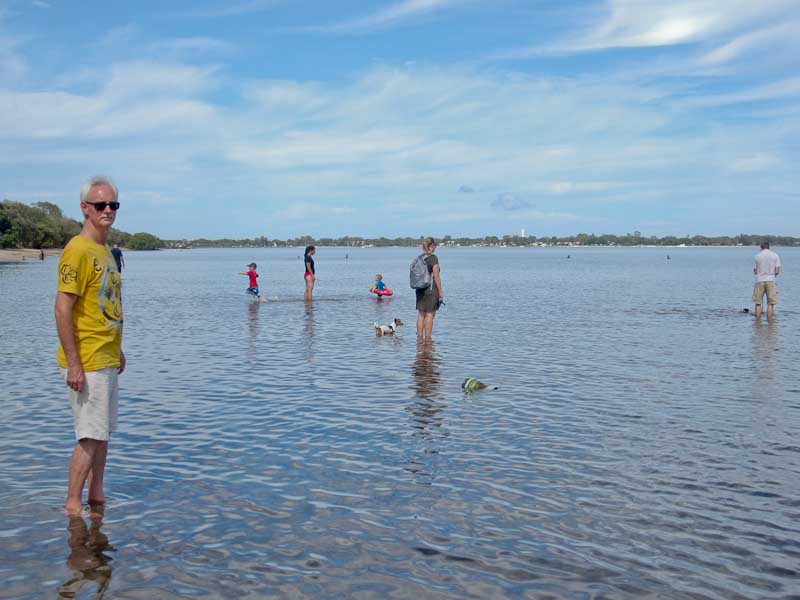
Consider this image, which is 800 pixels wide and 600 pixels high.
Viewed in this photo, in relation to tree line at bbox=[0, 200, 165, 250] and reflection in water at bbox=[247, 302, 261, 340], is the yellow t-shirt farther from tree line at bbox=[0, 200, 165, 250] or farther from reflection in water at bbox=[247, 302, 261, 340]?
tree line at bbox=[0, 200, 165, 250]

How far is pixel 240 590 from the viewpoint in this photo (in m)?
4.94

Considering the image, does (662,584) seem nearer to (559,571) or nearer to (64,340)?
(559,571)

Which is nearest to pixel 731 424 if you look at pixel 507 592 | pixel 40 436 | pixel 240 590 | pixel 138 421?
pixel 507 592

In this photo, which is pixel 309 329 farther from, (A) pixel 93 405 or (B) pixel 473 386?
(A) pixel 93 405

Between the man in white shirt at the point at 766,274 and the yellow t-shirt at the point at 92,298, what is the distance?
69.2 ft

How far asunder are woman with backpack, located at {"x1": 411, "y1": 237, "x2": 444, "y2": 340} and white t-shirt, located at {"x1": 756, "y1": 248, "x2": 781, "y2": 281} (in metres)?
11.5

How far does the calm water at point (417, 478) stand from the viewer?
17.0 ft

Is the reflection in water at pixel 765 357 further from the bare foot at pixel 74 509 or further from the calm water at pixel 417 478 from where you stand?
the bare foot at pixel 74 509

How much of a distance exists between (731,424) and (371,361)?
23.4 feet

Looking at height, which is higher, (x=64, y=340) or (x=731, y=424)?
(x=64, y=340)

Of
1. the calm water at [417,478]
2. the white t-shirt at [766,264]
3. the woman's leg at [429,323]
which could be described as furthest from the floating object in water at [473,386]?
the white t-shirt at [766,264]

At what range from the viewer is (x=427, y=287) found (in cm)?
1653

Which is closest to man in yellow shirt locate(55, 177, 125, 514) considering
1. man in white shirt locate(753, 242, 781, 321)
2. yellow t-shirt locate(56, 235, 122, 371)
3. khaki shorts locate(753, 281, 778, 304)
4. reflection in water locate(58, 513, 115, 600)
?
yellow t-shirt locate(56, 235, 122, 371)

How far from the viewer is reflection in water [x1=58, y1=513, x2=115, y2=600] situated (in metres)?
4.95
